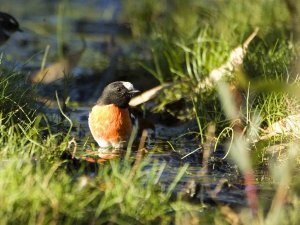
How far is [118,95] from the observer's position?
765cm

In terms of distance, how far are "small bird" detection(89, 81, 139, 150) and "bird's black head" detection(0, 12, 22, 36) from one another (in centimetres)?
406

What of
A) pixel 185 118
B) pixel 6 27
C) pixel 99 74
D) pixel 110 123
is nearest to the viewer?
pixel 110 123

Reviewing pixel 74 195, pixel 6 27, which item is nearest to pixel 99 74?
pixel 6 27

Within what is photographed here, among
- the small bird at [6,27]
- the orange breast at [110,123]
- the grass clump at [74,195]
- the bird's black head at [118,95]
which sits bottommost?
the grass clump at [74,195]

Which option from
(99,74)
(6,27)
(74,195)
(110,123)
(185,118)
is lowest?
(74,195)

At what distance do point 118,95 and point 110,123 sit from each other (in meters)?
0.39

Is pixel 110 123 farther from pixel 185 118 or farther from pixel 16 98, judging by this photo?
pixel 185 118

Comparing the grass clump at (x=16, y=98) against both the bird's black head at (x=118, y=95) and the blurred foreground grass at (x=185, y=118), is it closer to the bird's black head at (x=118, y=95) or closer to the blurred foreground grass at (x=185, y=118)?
the blurred foreground grass at (x=185, y=118)

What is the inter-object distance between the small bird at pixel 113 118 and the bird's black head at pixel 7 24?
160 inches

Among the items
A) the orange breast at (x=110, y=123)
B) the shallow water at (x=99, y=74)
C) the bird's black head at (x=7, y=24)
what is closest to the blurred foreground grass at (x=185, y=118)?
the shallow water at (x=99, y=74)

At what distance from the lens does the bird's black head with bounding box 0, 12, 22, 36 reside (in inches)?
445

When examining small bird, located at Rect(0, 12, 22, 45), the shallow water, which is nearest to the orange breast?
the shallow water

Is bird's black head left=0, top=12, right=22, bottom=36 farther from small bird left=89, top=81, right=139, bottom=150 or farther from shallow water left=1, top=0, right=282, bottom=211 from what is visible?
small bird left=89, top=81, right=139, bottom=150

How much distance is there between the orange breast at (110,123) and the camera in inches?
287
